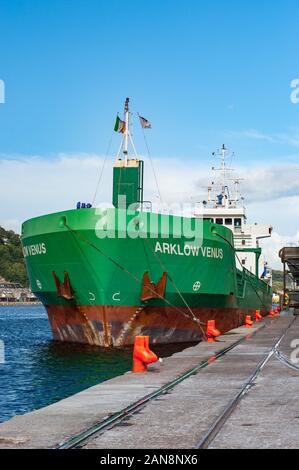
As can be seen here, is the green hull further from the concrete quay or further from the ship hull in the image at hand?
the concrete quay

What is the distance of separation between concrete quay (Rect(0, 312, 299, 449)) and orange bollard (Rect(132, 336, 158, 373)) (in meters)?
0.33

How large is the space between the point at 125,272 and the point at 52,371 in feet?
18.4

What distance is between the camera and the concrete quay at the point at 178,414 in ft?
26.0

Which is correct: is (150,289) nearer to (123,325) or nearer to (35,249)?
(123,325)

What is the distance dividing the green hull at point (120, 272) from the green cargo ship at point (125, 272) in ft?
0.13

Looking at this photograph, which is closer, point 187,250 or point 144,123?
point 187,250

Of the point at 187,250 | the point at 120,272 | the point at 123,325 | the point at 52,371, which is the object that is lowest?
the point at 52,371

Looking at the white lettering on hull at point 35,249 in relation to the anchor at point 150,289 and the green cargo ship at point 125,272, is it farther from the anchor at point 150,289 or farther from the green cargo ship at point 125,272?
the anchor at point 150,289

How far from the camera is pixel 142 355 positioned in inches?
608

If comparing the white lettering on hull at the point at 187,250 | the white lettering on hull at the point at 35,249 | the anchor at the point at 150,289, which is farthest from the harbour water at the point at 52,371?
the white lettering on hull at the point at 35,249

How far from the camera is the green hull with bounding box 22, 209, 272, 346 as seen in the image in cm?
2439

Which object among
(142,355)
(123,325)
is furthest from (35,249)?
(142,355)
